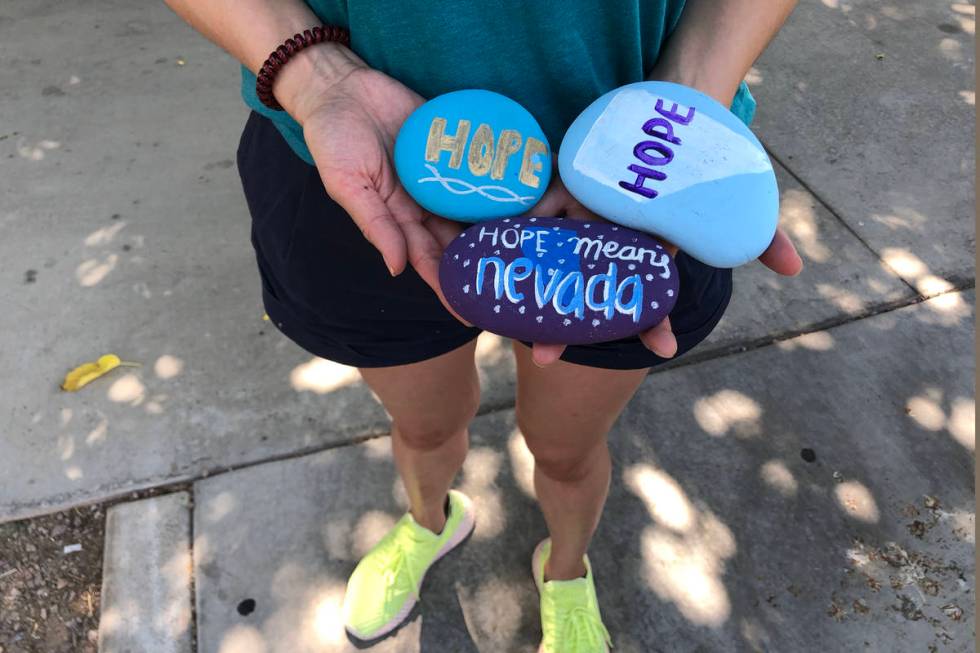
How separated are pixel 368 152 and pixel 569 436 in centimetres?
72

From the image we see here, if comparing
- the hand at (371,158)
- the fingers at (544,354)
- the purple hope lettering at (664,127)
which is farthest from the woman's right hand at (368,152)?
the purple hope lettering at (664,127)

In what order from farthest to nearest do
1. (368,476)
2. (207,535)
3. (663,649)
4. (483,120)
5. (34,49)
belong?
(34,49) → (368,476) → (207,535) → (663,649) → (483,120)

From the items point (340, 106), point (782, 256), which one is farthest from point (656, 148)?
point (340, 106)

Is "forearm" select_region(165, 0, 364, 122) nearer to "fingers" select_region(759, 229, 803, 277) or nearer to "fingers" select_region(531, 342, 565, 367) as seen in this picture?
"fingers" select_region(531, 342, 565, 367)

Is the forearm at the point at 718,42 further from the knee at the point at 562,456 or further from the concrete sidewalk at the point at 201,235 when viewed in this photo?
the concrete sidewalk at the point at 201,235

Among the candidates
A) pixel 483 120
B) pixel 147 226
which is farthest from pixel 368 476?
pixel 147 226

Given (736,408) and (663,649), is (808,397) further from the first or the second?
(663,649)

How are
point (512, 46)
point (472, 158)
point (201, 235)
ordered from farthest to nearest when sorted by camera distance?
point (201, 235), point (472, 158), point (512, 46)

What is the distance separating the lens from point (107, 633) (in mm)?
2027

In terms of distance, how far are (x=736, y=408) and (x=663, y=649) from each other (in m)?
0.88

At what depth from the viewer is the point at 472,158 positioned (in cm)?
137

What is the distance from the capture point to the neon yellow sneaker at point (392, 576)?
2.03 metres

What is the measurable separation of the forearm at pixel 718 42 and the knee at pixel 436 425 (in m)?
0.81

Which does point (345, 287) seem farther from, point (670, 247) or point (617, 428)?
point (617, 428)
